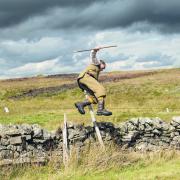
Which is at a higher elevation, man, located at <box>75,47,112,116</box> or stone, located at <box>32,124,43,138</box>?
man, located at <box>75,47,112,116</box>

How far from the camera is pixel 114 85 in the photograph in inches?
3049

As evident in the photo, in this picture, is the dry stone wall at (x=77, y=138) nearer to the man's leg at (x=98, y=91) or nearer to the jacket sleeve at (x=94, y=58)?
the man's leg at (x=98, y=91)

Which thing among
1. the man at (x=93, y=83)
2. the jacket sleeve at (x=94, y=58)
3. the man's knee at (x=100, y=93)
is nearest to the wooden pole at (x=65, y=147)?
the man at (x=93, y=83)

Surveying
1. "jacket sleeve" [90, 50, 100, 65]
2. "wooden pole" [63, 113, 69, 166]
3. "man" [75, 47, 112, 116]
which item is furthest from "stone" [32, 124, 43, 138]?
"jacket sleeve" [90, 50, 100, 65]

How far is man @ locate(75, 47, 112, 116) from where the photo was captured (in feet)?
50.2

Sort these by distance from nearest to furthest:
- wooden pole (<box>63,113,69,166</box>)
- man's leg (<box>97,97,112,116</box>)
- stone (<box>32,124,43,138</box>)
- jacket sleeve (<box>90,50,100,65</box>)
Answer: wooden pole (<box>63,113,69,166</box>) → man's leg (<box>97,97,112,116</box>) → jacket sleeve (<box>90,50,100,65</box>) → stone (<box>32,124,43,138</box>)

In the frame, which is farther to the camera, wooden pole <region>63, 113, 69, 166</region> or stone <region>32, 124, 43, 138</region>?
stone <region>32, 124, 43, 138</region>

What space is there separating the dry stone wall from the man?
1353 millimetres

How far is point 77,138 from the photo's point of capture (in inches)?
642

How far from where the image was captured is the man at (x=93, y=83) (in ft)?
50.2

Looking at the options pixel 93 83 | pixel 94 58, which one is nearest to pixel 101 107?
pixel 93 83

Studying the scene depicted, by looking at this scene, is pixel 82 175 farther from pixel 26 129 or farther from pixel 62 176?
pixel 26 129

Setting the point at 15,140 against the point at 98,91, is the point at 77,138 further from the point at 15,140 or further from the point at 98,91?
the point at 15,140

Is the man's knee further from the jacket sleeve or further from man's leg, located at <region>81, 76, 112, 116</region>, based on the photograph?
the jacket sleeve
